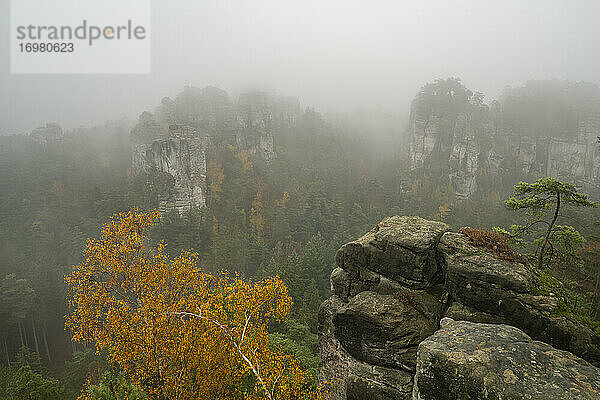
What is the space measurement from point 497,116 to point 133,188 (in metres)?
77.6

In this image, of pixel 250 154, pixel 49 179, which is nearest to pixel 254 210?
pixel 250 154

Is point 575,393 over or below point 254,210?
over

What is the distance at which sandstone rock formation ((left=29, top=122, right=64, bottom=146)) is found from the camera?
72000mm

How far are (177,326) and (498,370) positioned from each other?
841 centimetres

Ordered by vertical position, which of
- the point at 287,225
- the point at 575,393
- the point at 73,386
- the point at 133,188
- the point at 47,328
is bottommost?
the point at 47,328

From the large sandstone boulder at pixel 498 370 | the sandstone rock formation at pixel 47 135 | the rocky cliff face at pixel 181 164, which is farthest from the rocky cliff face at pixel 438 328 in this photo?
the sandstone rock formation at pixel 47 135

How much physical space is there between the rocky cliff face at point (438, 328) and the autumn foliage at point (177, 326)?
1867 mm

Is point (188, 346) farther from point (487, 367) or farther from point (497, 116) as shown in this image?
point (497, 116)

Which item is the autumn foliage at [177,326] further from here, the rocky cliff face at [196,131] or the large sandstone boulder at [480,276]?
the rocky cliff face at [196,131]

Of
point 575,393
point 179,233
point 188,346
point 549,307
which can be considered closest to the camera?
point 575,393

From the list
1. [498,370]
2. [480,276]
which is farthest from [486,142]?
[498,370]

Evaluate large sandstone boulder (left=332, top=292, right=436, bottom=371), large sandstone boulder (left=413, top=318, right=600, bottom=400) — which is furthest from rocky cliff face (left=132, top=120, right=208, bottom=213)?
large sandstone boulder (left=413, top=318, right=600, bottom=400)

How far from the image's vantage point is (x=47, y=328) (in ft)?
111

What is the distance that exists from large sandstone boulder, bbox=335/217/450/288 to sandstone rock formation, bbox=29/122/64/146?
85.3 m
